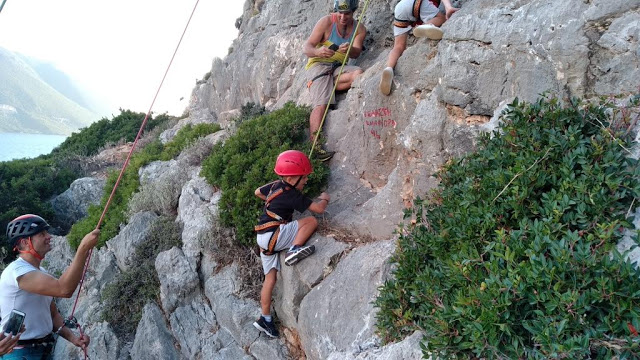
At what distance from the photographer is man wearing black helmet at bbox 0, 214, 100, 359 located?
4.54m

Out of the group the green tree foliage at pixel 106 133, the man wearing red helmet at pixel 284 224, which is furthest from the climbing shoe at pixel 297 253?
the green tree foliage at pixel 106 133

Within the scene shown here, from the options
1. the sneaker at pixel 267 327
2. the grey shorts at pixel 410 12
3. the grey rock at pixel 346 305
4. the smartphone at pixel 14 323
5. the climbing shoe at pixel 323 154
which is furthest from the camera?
the climbing shoe at pixel 323 154

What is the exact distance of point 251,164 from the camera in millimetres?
7980

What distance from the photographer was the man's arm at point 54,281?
450 centimetres

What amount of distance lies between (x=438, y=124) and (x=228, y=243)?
3.68 meters

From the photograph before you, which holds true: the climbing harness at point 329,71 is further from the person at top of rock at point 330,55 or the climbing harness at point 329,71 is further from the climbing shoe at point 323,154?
the climbing shoe at point 323,154

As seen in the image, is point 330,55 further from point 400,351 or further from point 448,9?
point 400,351

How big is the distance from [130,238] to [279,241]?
436 cm

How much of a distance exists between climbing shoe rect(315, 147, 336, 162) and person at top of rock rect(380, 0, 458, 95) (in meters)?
1.38

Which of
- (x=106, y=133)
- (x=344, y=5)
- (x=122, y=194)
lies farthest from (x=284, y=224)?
(x=106, y=133)

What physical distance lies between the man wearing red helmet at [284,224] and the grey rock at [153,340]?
72.0 inches

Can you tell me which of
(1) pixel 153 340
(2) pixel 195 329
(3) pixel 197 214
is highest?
(3) pixel 197 214

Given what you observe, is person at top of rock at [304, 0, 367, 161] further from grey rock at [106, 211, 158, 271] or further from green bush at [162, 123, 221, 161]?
green bush at [162, 123, 221, 161]

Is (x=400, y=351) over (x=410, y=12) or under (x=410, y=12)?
under
